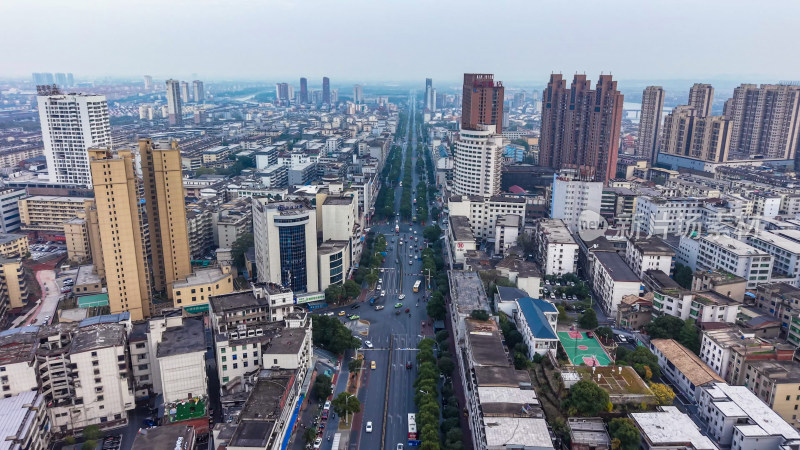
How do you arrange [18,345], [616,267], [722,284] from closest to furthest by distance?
[18,345] < [722,284] < [616,267]

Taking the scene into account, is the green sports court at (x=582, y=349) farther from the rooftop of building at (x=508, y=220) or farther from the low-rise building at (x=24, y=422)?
the low-rise building at (x=24, y=422)

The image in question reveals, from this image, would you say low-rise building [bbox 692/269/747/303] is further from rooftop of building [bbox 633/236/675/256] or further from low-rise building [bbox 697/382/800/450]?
low-rise building [bbox 697/382/800/450]

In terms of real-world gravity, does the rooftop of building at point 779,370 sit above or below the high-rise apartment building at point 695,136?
below

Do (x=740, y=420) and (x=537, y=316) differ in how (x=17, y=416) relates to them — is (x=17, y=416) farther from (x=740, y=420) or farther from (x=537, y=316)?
(x=740, y=420)

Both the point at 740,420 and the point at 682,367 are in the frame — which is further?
the point at 682,367

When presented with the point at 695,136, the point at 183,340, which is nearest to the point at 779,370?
the point at 183,340

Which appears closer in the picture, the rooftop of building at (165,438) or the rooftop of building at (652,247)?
the rooftop of building at (165,438)

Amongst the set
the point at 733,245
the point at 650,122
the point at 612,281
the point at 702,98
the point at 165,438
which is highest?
the point at 702,98

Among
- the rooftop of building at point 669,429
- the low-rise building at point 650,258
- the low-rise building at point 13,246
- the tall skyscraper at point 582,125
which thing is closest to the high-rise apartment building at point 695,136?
the tall skyscraper at point 582,125
